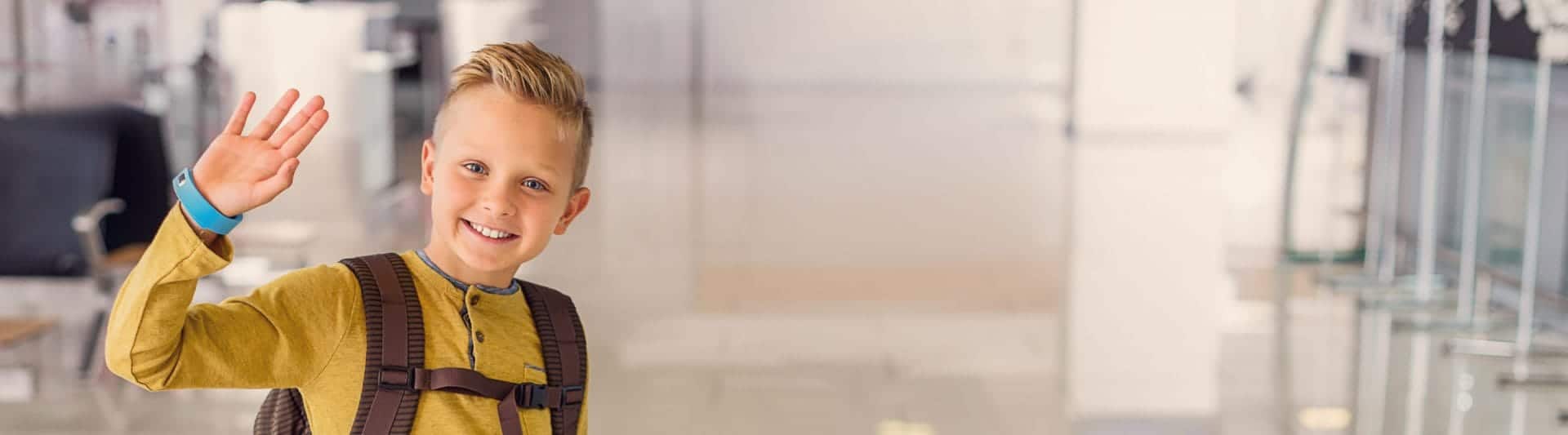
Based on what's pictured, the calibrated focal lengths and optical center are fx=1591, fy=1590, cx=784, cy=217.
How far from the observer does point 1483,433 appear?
473cm

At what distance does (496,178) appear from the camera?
1317mm

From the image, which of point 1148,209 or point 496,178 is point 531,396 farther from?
point 1148,209

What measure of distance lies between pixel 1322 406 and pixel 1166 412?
1.61 ft

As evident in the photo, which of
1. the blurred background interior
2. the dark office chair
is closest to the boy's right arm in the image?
the blurred background interior

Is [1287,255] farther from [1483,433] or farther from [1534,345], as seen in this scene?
[1483,433]

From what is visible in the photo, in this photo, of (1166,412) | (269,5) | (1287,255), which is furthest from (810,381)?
(269,5)

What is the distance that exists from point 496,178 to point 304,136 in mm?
187

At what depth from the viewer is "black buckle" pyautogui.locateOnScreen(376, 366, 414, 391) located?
1.31 m

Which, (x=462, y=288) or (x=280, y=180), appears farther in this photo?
(x=462, y=288)

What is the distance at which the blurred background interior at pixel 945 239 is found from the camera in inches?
203

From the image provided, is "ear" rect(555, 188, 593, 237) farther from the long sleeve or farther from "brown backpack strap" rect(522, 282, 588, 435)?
the long sleeve

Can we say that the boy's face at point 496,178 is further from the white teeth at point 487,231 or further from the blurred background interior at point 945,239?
the blurred background interior at point 945,239

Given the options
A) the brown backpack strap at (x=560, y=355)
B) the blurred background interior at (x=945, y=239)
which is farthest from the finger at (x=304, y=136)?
the blurred background interior at (x=945, y=239)

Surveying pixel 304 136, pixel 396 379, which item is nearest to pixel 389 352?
pixel 396 379
